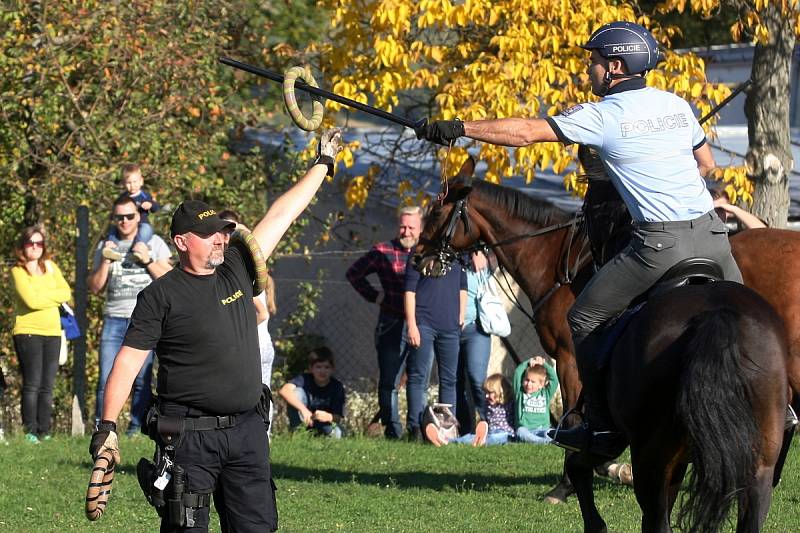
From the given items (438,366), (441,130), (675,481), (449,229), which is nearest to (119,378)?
(441,130)

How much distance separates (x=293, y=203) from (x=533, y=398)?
6308 mm

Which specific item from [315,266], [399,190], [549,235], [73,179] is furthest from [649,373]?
[315,266]

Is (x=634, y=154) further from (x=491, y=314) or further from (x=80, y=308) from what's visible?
(x=80, y=308)

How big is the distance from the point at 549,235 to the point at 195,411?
438 cm

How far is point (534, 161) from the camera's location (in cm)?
1175

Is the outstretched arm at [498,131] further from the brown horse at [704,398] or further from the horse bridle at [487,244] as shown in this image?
the horse bridle at [487,244]

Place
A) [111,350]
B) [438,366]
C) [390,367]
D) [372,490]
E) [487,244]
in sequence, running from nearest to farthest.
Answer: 1. [372,490]
2. [487,244]
3. [111,350]
4. [438,366]
5. [390,367]

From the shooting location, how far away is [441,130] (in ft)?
19.1

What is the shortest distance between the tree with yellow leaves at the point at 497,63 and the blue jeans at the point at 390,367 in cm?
172

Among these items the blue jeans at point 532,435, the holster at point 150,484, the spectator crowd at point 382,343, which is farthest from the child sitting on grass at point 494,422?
the holster at point 150,484

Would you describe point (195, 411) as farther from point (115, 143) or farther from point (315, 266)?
point (315, 266)

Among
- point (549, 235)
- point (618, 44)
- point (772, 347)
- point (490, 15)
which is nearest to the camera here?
point (772, 347)

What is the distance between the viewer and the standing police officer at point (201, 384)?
5.32 meters

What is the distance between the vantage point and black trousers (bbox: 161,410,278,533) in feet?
17.5
